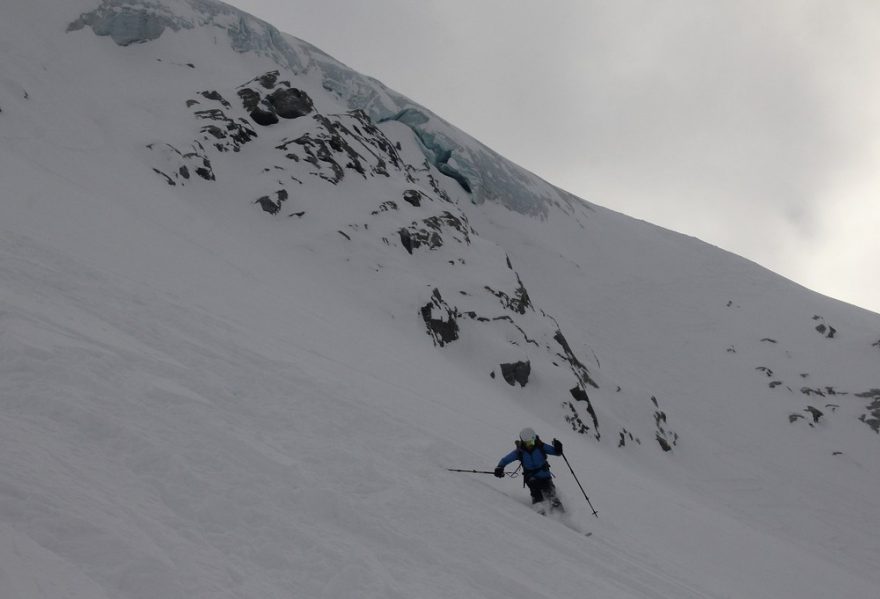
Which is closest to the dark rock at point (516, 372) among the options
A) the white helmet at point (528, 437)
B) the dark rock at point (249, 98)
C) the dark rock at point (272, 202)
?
the dark rock at point (272, 202)

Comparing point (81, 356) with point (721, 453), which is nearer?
point (81, 356)

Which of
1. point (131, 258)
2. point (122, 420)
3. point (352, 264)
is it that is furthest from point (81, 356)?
point (352, 264)

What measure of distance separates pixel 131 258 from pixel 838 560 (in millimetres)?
25531

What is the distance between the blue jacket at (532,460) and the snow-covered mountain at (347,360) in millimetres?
450

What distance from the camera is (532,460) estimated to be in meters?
10.3

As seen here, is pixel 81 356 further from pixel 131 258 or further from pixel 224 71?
pixel 224 71

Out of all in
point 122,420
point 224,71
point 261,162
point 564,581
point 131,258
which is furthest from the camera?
point 224,71

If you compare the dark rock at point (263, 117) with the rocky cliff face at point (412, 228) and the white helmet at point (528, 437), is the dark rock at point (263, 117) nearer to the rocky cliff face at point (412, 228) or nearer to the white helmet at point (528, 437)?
the rocky cliff face at point (412, 228)

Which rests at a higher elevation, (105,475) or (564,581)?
Answer: (564,581)

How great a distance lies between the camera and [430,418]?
1280cm

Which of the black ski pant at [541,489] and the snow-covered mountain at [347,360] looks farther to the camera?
the black ski pant at [541,489]

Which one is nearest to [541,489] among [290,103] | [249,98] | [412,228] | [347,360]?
[347,360]

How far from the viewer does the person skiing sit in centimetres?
1001

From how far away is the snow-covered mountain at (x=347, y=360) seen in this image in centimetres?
524
